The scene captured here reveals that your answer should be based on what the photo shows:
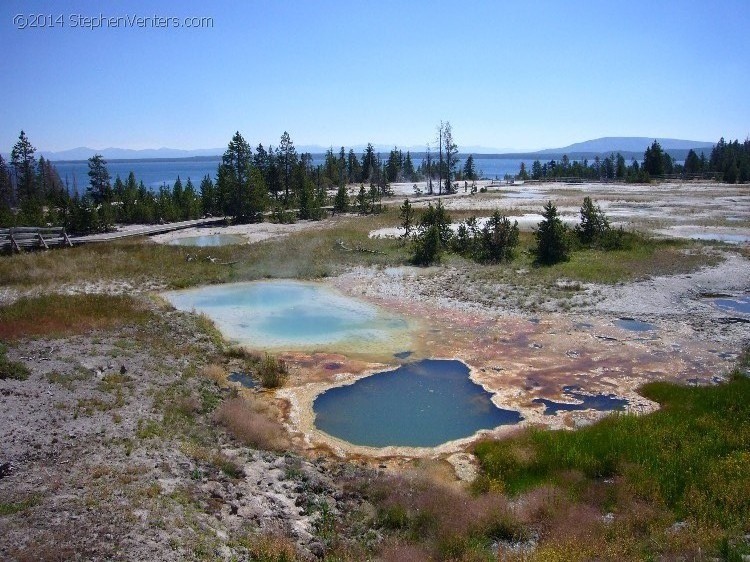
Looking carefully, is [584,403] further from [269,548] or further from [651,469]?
[269,548]

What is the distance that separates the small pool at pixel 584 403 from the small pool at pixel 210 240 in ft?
102

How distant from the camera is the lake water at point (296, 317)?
2116 centimetres

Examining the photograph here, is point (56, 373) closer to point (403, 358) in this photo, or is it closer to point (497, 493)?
point (403, 358)

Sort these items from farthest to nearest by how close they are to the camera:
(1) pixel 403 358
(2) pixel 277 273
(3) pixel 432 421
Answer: (2) pixel 277 273 → (1) pixel 403 358 → (3) pixel 432 421

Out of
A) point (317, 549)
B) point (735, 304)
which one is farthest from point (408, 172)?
point (317, 549)

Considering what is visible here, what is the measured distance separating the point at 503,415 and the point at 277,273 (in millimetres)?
20101

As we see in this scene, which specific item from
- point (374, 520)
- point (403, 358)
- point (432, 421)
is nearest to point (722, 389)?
point (432, 421)

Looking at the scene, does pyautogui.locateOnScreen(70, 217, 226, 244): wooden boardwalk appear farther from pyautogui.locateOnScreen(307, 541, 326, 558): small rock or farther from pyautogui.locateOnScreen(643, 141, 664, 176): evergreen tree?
pyautogui.locateOnScreen(643, 141, 664, 176): evergreen tree

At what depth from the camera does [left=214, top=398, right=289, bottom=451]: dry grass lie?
13.5 m

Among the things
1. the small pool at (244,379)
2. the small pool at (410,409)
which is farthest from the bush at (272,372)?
the small pool at (410,409)

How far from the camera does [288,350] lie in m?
20.4

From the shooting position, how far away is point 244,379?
59.4 ft

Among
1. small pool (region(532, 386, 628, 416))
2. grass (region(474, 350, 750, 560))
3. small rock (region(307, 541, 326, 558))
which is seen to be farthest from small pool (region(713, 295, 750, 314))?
small rock (region(307, 541, 326, 558))

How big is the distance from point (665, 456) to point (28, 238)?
45155 millimetres
